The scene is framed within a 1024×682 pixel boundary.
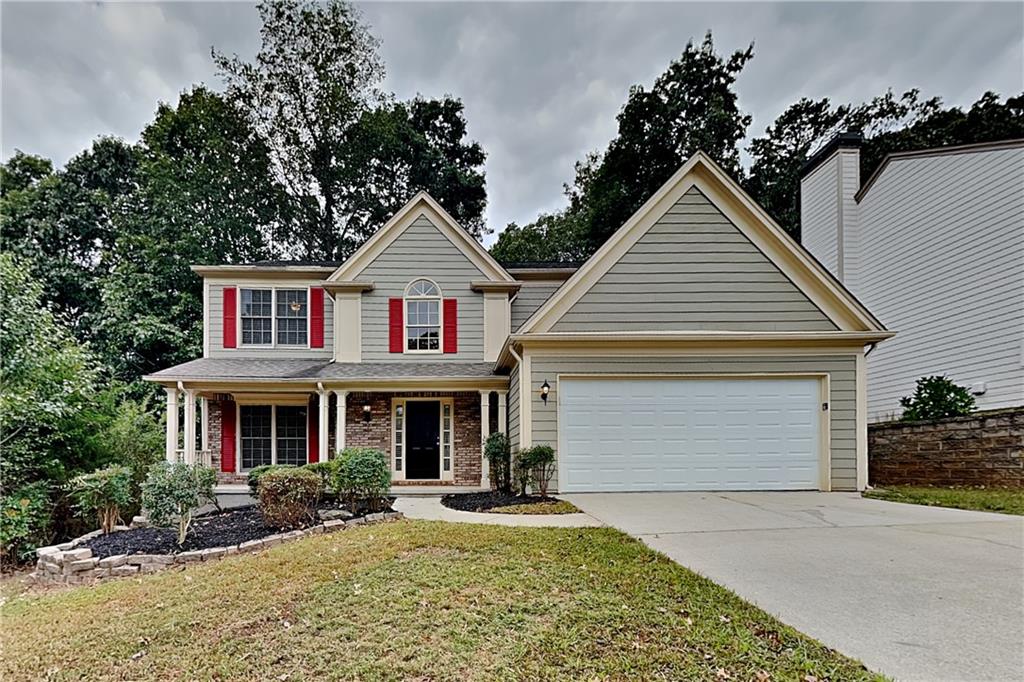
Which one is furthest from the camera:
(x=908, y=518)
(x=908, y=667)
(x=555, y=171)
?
(x=555, y=171)

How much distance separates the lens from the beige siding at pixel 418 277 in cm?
1302

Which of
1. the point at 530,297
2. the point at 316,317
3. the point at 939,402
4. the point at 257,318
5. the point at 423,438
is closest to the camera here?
the point at 939,402

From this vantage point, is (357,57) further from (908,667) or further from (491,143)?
(908,667)

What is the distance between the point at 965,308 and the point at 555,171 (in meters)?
21.1

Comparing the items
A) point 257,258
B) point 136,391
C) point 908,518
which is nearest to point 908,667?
point 908,518

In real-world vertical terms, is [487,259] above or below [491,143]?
below

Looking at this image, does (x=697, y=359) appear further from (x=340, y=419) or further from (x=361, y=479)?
(x=340, y=419)

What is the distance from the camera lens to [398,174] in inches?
966

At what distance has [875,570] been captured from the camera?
4.28 meters

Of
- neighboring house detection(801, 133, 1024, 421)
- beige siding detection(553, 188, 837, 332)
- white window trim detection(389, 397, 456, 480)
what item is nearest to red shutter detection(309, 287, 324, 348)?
white window trim detection(389, 397, 456, 480)

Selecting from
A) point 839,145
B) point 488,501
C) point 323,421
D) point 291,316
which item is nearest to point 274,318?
point 291,316

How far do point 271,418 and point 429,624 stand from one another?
11142 mm

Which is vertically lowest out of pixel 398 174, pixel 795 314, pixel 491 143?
pixel 795 314

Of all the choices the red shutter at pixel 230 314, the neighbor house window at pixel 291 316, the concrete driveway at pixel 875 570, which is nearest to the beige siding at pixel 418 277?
the neighbor house window at pixel 291 316
